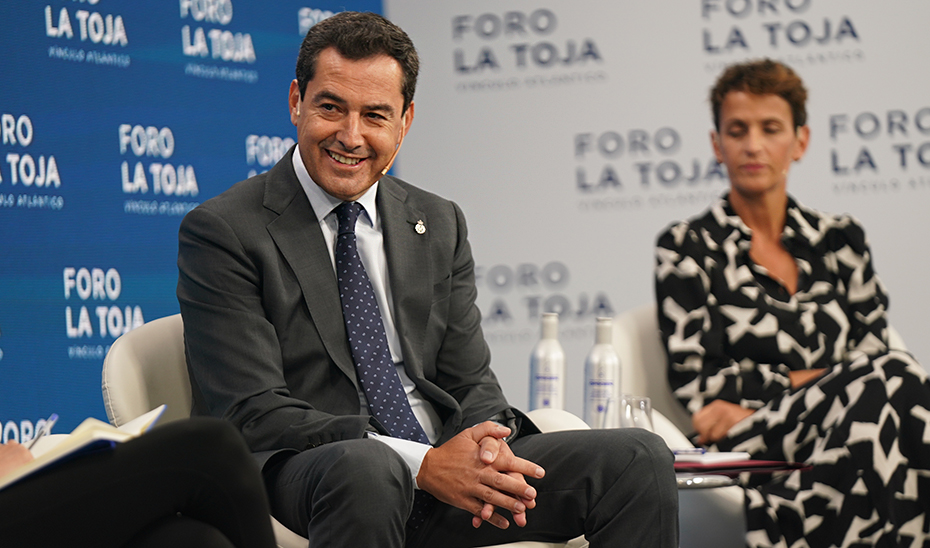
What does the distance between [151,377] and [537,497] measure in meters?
0.85

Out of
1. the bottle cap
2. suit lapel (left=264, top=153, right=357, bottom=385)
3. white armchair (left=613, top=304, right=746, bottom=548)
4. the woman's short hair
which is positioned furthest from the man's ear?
the woman's short hair

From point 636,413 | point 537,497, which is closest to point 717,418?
point 636,413

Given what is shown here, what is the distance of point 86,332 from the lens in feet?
10.2

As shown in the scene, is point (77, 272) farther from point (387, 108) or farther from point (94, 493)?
point (94, 493)

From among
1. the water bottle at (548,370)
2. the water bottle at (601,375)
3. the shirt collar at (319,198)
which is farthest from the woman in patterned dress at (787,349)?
the shirt collar at (319,198)

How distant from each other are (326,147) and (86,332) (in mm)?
1548

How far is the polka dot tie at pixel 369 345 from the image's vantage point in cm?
188

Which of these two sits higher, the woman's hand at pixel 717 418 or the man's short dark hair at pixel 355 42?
the man's short dark hair at pixel 355 42

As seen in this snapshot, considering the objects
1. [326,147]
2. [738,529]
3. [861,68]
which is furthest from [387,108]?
[861,68]

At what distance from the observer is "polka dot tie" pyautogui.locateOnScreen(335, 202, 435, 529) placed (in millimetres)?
1885

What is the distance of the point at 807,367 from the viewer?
274 cm

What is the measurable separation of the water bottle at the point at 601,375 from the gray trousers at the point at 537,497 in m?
0.67

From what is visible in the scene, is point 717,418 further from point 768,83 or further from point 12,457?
point 12,457

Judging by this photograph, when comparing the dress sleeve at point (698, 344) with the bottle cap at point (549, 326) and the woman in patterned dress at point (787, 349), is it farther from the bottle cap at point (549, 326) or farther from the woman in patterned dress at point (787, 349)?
the bottle cap at point (549, 326)
